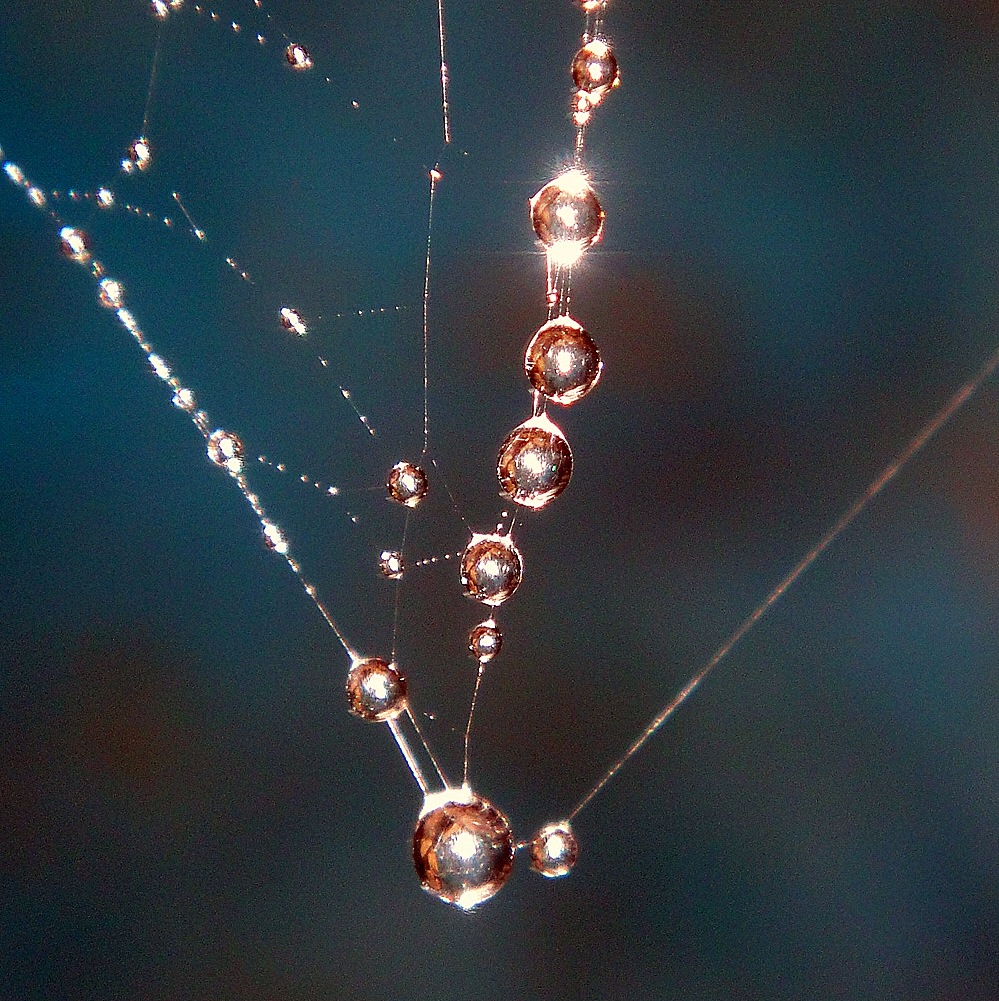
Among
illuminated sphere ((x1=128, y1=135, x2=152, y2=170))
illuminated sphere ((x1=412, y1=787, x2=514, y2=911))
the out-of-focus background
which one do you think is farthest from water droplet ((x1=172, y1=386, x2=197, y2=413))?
illuminated sphere ((x1=412, y1=787, x2=514, y2=911))

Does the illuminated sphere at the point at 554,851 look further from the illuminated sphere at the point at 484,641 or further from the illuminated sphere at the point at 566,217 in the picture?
the illuminated sphere at the point at 566,217

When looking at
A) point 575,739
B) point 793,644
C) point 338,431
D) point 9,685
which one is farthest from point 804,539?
point 9,685

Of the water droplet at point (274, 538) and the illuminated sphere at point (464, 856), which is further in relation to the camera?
the water droplet at point (274, 538)

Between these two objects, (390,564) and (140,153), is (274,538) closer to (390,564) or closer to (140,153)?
(390,564)

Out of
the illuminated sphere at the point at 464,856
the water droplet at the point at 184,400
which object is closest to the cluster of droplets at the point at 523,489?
the illuminated sphere at the point at 464,856

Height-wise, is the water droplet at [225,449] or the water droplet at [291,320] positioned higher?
the water droplet at [291,320]

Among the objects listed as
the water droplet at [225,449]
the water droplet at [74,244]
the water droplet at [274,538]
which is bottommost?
the water droplet at [274,538]

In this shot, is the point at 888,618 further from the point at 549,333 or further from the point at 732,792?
the point at 549,333
